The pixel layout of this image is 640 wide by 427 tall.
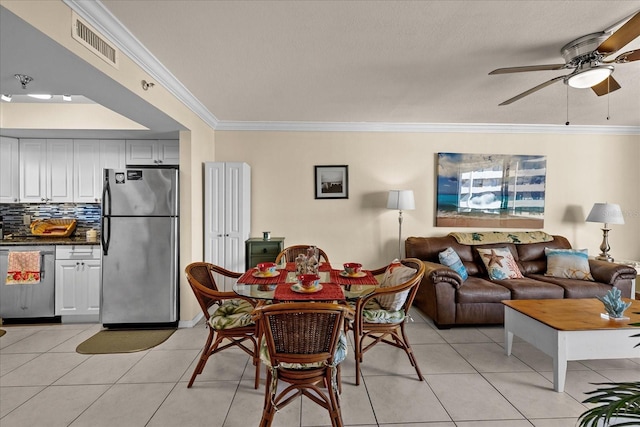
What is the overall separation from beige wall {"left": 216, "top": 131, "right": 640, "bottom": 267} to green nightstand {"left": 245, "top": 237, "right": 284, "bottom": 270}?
40 cm

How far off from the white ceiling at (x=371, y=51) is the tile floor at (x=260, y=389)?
238 cm

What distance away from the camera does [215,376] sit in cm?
252

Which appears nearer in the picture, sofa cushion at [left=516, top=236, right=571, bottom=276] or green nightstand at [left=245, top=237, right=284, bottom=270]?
green nightstand at [left=245, top=237, right=284, bottom=270]

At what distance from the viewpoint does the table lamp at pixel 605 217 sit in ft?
13.5

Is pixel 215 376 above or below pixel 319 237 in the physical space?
below

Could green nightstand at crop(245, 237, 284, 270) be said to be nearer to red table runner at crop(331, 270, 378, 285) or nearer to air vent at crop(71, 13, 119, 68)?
red table runner at crop(331, 270, 378, 285)

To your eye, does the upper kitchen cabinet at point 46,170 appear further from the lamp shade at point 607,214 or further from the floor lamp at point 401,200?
the lamp shade at point 607,214

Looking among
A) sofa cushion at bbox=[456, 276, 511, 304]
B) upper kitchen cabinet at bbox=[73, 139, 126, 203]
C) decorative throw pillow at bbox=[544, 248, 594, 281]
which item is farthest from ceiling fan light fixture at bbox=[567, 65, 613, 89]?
upper kitchen cabinet at bbox=[73, 139, 126, 203]

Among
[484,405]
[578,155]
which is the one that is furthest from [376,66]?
[578,155]

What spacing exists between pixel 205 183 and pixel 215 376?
2.32 meters

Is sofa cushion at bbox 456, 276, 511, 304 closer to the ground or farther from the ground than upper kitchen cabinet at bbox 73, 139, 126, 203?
closer to the ground

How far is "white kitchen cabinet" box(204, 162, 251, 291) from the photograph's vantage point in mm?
3936

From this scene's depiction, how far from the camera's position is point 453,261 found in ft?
12.8

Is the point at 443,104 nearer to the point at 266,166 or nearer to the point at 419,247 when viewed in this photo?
the point at 419,247
